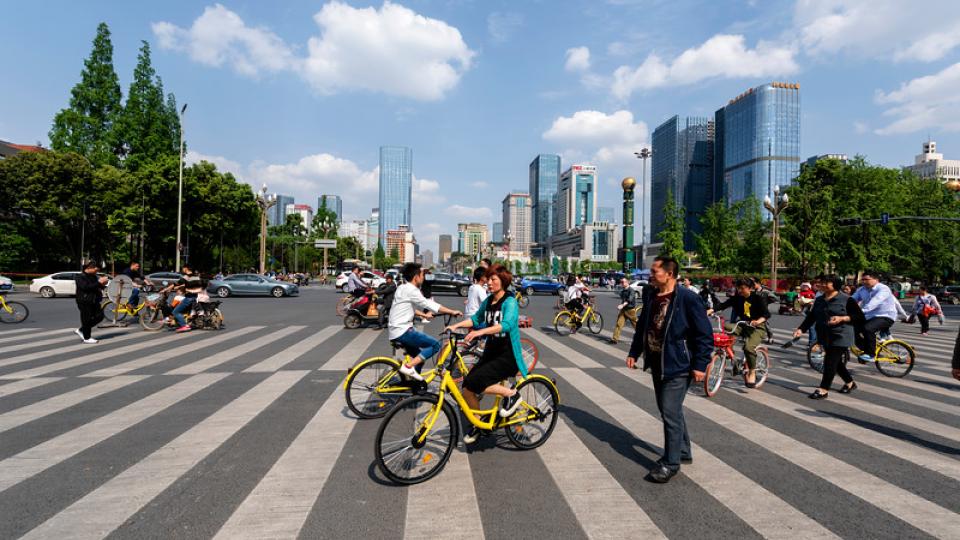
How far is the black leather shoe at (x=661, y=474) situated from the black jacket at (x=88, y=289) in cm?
1201

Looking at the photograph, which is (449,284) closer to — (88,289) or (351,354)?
(351,354)

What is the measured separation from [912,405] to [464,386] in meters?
6.41

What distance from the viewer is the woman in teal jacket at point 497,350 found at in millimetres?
4398

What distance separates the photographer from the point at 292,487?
3.80 metres

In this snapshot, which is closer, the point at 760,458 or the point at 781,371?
the point at 760,458

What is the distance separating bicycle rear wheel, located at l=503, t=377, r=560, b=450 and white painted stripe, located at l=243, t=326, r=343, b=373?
515 centimetres

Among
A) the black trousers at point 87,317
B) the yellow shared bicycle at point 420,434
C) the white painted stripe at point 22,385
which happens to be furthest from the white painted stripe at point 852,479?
the black trousers at point 87,317

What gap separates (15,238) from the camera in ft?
118

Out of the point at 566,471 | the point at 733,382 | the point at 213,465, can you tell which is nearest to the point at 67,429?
the point at 213,465

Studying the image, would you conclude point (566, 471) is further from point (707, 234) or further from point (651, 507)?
point (707, 234)

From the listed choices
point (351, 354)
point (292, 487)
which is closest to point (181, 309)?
point (351, 354)

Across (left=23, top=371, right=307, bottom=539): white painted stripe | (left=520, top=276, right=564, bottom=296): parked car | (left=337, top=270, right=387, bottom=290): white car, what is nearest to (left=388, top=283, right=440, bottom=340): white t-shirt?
(left=23, top=371, right=307, bottom=539): white painted stripe

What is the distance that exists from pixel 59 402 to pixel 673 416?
7.11m

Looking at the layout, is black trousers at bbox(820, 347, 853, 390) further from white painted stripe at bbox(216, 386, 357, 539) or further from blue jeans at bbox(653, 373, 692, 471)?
white painted stripe at bbox(216, 386, 357, 539)
